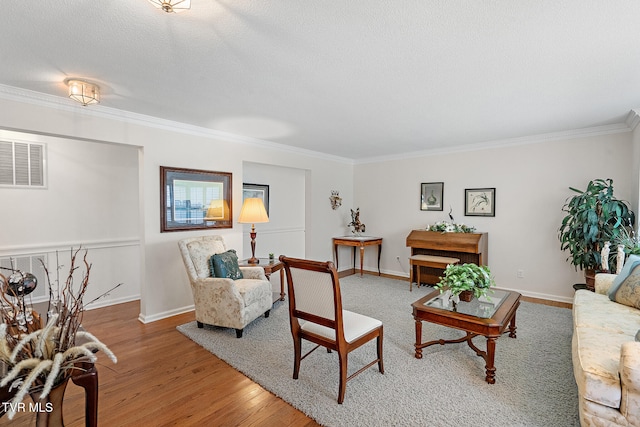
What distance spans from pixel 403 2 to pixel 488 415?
2457 mm

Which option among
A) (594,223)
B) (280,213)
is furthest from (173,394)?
(594,223)

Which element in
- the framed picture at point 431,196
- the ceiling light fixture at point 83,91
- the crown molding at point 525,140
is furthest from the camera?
the framed picture at point 431,196

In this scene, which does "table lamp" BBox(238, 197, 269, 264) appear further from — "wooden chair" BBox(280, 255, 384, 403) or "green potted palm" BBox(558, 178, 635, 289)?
"green potted palm" BBox(558, 178, 635, 289)

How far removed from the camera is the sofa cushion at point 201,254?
3.40m

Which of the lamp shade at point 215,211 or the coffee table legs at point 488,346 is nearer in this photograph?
the coffee table legs at point 488,346

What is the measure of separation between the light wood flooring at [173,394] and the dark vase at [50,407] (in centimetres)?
69

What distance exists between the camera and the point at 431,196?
216 inches

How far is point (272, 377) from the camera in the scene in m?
2.40

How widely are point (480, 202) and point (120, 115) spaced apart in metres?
5.07

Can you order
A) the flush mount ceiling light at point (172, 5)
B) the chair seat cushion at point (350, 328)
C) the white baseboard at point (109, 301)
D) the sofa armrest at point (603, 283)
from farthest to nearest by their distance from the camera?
the white baseboard at point (109, 301)
the sofa armrest at point (603, 283)
the chair seat cushion at point (350, 328)
the flush mount ceiling light at point (172, 5)

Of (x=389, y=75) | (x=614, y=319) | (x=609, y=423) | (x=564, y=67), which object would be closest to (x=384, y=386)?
(x=609, y=423)

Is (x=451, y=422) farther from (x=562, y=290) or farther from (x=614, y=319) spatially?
(x=562, y=290)

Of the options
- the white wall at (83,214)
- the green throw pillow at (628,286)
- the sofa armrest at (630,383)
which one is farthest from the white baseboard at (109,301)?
the green throw pillow at (628,286)

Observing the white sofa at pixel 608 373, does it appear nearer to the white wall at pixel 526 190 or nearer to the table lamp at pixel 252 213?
the white wall at pixel 526 190
